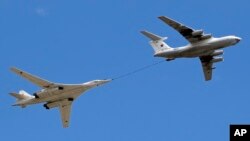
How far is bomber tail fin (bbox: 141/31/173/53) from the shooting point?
217ft

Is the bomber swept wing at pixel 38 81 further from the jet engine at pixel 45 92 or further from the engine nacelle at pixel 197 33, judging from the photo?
the engine nacelle at pixel 197 33

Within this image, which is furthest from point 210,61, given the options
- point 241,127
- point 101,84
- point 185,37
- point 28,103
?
point 241,127

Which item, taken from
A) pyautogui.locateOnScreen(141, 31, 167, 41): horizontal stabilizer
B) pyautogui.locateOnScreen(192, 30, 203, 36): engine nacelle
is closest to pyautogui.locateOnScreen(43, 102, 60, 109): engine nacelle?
pyautogui.locateOnScreen(141, 31, 167, 41): horizontal stabilizer

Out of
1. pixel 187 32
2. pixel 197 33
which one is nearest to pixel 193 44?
pixel 197 33

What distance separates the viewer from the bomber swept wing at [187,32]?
6334cm

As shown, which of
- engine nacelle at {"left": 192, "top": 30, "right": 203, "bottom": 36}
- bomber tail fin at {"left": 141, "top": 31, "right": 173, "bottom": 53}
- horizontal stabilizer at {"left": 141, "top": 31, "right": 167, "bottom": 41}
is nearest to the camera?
engine nacelle at {"left": 192, "top": 30, "right": 203, "bottom": 36}

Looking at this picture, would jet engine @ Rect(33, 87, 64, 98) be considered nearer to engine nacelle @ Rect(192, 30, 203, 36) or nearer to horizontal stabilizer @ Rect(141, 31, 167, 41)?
horizontal stabilizer @ Rect(141, 31, 167, 41)

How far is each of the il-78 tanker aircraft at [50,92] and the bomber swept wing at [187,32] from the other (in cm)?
951

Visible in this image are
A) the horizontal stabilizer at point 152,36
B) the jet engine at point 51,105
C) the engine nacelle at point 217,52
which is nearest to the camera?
the jet engine at point 51,105

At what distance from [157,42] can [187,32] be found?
13.6 feet

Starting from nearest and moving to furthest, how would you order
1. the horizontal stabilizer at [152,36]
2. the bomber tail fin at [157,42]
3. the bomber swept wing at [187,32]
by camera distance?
the bomber swept wing at [187,32] → the bomber tail fin at [157,42] → the horizontal stabilizer at [152,36]

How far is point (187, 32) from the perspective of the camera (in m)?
64.8

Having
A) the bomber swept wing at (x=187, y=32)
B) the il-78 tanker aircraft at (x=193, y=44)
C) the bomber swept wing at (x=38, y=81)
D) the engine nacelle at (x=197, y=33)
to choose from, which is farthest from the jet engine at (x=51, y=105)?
the engine nacelle at (x=197, y=33)

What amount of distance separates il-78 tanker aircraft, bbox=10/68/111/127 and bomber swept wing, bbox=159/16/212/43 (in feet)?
31.2
